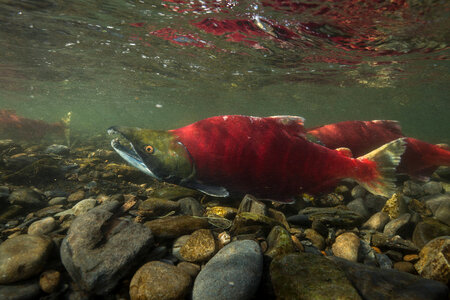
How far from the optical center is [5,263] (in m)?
1.98

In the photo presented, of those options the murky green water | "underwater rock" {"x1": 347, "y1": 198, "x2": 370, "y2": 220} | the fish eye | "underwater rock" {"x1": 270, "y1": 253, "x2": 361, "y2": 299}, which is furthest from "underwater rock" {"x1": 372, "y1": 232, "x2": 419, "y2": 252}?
the murky green water

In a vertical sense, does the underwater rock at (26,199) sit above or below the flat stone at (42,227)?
below

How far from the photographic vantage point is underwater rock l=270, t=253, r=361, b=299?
1703 millimetres

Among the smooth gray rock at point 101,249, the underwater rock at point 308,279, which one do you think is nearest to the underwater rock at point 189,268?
the smooth gray rock at point 101,249

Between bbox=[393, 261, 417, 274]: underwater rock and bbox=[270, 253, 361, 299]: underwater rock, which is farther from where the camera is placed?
bbox=[393, 261, 417, 274]: underwater rock

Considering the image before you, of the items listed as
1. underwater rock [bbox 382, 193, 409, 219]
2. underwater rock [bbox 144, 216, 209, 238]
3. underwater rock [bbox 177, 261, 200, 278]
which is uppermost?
underwater rock [bbox 382, 193, 409, 219]

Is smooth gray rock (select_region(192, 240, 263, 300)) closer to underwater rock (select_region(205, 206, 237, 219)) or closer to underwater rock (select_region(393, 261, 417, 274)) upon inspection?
underwater rock (select_region(205, 206, 237, 219))

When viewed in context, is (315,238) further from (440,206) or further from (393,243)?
(440,206)

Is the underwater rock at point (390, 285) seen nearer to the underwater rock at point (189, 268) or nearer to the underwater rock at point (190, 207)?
the underwater rock at point (189, 268)

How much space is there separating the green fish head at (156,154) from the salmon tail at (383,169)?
9.27ft

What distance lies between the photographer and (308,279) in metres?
1.82

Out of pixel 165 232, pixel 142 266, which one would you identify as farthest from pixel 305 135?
pixel 142 266

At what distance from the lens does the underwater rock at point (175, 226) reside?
2.52 meters

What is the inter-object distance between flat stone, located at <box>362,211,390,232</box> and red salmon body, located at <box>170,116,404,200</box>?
525mm
